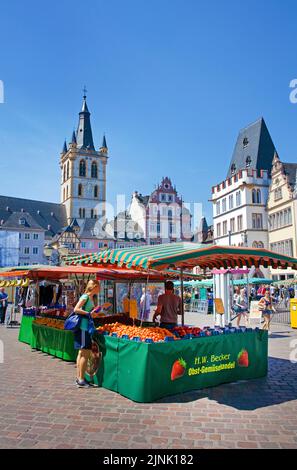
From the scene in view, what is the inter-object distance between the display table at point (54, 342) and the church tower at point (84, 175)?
75929mm

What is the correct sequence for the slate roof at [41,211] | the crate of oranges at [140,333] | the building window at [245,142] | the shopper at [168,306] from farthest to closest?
the slate roof at [41,211], the building window at [245,142], the shopper at [168,306], the crate of oranges at [140,333]

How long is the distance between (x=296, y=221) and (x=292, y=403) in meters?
35.3

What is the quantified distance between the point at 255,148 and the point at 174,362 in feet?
153

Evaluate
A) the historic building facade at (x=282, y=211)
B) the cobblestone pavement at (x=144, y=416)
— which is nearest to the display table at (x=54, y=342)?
the cobblestone pavement at (x=144, y=416)

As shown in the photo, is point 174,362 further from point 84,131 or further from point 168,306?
point 84,131

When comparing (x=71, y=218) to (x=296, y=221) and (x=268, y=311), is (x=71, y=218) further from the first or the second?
(x=268, y=311)

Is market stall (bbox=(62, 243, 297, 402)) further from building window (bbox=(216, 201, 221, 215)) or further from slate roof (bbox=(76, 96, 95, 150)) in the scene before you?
slate roof (bbox=(76, 96, 95, 150))

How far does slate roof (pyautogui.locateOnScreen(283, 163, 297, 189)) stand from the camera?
42.2 metres

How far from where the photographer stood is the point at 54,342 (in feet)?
32.8

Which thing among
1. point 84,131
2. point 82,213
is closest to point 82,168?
point 84,131

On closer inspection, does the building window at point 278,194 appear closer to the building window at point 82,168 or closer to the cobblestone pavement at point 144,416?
the cobblestone pavement at point 144,416

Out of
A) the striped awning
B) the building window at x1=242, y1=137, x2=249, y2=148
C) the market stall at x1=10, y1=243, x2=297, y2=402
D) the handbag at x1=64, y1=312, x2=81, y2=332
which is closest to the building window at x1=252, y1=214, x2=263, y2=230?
the building window at x1=242, y1=137, x2=249, y2=148

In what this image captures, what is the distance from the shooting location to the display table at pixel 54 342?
930cm
